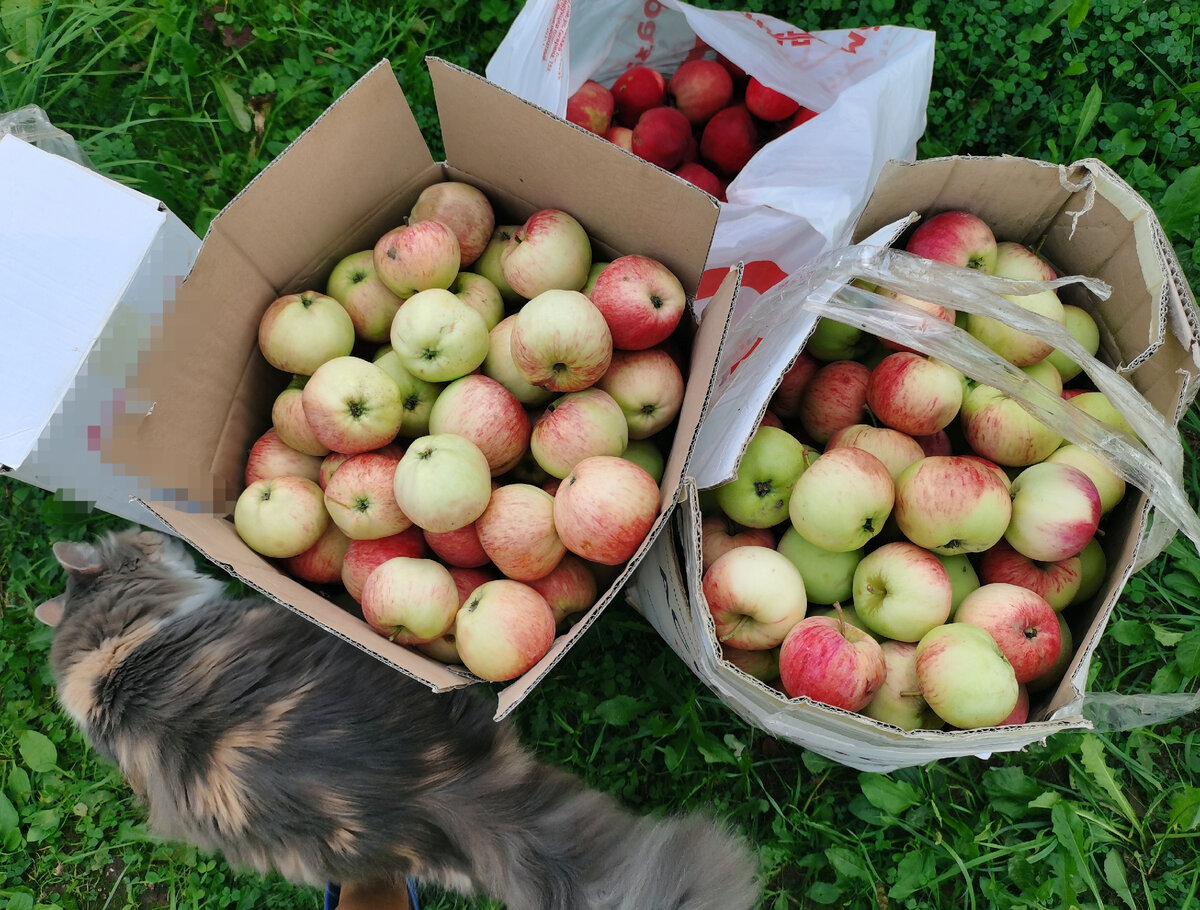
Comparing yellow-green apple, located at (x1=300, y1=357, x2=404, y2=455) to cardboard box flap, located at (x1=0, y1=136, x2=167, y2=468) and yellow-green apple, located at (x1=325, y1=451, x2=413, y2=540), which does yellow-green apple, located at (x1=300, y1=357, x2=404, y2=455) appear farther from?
cardboard box flap, located at (x1=0, y1=136, x2=167, y2=468)

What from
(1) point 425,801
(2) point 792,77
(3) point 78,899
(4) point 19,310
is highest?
(2) point 792,77

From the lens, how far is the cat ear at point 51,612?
1.92 m

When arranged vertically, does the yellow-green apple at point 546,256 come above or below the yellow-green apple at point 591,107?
below

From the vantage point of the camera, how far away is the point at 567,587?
166cm

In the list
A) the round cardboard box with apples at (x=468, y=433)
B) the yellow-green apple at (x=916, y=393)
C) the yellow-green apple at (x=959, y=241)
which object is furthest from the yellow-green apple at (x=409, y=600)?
the yellow-green apple at (x=959, y=241)

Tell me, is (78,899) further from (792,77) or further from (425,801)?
(792,77)

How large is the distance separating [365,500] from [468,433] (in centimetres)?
23

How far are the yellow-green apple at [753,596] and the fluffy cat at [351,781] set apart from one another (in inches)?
14.6

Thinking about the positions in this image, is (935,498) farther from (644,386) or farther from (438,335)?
(438,335)

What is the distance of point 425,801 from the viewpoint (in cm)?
160

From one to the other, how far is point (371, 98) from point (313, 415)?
2.07 feet

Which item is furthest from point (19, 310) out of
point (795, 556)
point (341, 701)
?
point (795, 556)

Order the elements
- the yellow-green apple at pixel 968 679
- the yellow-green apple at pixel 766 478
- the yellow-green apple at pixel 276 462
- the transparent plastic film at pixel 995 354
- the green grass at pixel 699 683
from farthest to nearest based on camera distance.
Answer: the green grass at pixel 699 683 → the yellow-green apple at pixel 276 462 → the yellow-green apple at pixel 766 478 → the transparent plastic film at pixel 995 354 → the yellow-green apple at pixel 968 679

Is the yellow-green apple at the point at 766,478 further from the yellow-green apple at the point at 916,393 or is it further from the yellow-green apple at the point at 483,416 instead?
the yellow-green apple at the point at 483,416
